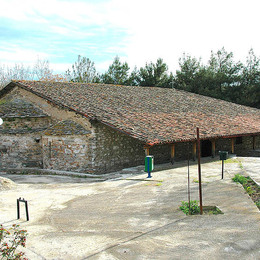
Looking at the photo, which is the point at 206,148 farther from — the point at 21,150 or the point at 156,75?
the point at 156,75

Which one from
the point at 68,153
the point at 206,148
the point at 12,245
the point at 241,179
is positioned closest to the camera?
the point at 12,245

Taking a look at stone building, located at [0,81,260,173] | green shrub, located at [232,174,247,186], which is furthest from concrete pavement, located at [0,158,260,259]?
stone building, located at [0,81,260,173]

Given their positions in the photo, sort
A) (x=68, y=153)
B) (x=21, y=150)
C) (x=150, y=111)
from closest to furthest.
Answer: (x=68, y=153), (x=21, y=150), (x=150, y=111)

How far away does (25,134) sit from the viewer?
53.1 ft

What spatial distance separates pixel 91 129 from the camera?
1455 centimetres

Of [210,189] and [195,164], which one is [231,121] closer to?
[195,164]

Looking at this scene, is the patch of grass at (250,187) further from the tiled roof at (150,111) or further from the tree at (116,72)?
the tree at (116,72)

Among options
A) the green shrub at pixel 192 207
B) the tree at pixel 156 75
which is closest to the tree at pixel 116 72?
the tree at pixel 156 75

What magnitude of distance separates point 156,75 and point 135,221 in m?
34.3

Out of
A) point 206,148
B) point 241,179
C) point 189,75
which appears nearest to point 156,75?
point 189,75

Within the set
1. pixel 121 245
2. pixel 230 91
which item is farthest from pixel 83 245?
pixel 230 91

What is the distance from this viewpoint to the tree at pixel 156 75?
40.1m

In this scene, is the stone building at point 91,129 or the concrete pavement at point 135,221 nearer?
the concrete pavement at point 135,221

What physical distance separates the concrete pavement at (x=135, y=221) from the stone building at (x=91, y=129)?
2.79 metres
